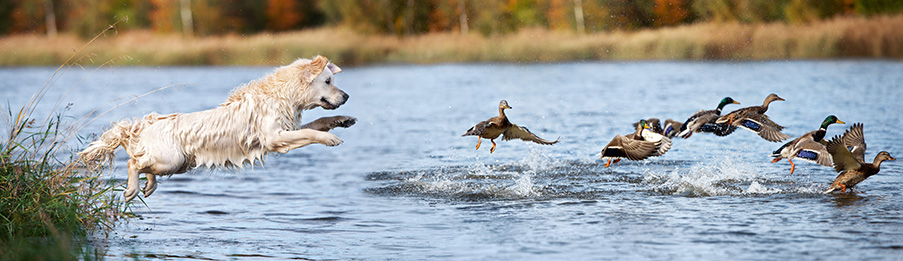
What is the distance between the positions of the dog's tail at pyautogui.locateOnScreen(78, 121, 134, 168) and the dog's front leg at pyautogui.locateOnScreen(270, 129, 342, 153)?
139 centimetres

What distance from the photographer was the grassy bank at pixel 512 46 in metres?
39.0

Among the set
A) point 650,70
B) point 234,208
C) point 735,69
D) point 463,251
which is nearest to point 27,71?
point 650,70

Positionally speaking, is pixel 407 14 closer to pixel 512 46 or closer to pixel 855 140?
pixel 512 46

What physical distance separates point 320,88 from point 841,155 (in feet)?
20.5

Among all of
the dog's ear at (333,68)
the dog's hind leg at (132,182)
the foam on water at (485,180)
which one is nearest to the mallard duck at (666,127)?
the foam on water at (485,180)

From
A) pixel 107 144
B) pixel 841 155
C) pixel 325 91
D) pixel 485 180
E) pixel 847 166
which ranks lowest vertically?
pixel 485 180

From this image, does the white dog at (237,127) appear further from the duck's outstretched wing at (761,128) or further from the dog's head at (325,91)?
the duck's outstretched wing at (761,128)

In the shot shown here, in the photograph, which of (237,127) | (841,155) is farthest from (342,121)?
(841,155)

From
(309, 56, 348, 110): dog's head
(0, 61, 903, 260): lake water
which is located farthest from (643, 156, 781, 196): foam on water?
(309, 56, 348, 110): dog's head

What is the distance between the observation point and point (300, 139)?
25.8 feet

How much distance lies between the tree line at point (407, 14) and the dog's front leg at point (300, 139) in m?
37.4

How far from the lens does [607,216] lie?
10.2m

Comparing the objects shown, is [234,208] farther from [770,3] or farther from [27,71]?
[27,71]

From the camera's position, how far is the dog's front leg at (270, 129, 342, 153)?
7.70m
